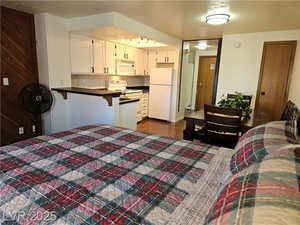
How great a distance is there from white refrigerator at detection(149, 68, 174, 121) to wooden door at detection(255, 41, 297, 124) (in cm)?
218

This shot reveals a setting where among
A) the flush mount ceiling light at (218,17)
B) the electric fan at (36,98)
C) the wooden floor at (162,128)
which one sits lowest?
the wooden floor at (162,128)

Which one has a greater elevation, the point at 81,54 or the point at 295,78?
the point at 81,54

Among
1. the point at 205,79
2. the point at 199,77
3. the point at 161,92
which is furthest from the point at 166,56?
the point at 205,79

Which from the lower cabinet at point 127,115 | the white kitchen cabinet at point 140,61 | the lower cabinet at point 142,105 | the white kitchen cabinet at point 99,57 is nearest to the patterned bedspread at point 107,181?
the lower cabinet at point 127,115

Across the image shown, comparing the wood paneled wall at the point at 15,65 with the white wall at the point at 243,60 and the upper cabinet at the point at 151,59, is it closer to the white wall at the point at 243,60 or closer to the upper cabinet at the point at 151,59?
the upper cabinet at the point at 151,59

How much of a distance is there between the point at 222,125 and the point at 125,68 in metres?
3.30

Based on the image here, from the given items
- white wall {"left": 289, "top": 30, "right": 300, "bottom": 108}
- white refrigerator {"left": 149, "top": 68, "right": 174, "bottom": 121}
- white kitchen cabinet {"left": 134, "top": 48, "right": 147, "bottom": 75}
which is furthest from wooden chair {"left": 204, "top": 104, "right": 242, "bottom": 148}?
white kitchen cabinet {"left": 134, "top": 48, "right": 147, "bottom": 75}

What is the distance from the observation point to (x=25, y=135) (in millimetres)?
3307

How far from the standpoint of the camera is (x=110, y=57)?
4.27 metres

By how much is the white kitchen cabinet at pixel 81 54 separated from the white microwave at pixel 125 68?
90 cm

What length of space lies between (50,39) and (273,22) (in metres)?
3.90

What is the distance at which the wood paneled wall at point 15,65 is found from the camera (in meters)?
2.89

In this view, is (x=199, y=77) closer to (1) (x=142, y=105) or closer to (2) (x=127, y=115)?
(1) (x=142, y=105)

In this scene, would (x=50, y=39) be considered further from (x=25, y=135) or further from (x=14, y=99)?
(x=25, y=135)
